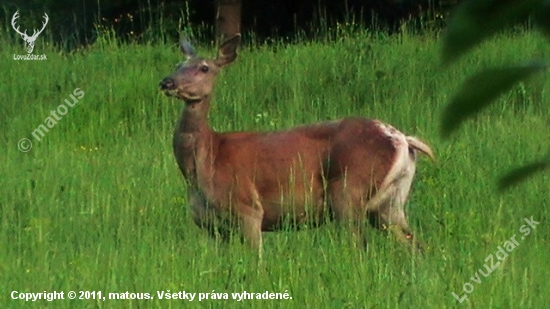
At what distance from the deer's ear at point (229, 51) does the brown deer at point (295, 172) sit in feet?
0.95

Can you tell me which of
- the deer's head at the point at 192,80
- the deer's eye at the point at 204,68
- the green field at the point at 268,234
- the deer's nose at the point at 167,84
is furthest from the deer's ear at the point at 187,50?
the green field at the point at 268,234

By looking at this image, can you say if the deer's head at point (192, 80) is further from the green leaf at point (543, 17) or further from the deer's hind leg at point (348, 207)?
the green leaf at point (543, 17)

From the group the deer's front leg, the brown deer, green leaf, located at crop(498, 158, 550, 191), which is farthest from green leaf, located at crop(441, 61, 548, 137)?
the brown deer

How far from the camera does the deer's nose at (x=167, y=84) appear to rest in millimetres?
6855

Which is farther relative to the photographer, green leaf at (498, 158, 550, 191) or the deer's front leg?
the deer's front leg

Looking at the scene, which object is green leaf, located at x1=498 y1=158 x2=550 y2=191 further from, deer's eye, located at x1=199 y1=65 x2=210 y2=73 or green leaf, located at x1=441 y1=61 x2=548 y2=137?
deer's eye, located at x1=199 y1=65 x2=210 y2=73

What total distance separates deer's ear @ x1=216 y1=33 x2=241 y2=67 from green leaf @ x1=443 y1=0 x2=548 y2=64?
241 inches

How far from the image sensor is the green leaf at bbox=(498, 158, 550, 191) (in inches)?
55.0

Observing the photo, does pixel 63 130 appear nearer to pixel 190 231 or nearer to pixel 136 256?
pixel 190 231

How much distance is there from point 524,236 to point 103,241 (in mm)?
2264

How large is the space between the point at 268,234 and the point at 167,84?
41.4 inches

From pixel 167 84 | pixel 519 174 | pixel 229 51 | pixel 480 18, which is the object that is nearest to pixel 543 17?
pixel 480 18

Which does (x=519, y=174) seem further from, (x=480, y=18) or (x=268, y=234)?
(x=268, y=234)

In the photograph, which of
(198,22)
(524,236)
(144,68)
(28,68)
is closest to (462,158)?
(524,236)
